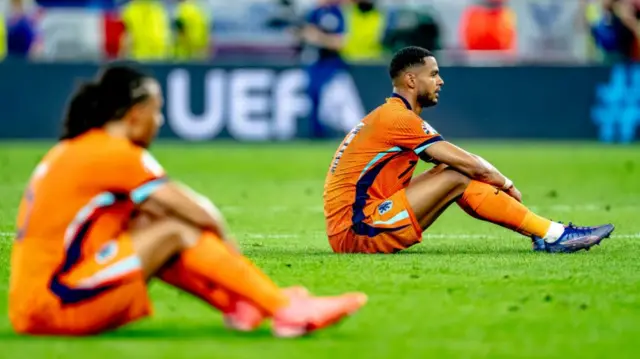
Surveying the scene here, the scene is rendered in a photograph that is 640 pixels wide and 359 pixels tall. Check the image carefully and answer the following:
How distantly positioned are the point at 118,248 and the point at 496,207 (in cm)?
396

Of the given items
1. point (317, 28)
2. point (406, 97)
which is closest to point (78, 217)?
point (406, 97)

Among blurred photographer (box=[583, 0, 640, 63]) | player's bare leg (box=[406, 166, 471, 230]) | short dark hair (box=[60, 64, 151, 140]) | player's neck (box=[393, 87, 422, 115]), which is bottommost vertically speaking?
blurred photographer (box=[583, 0, 640, 63])

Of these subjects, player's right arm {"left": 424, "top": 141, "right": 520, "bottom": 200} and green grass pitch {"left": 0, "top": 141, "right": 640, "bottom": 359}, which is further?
player's right arm {"left": 424, "top": 141, "right": 520, "bottom": 200}

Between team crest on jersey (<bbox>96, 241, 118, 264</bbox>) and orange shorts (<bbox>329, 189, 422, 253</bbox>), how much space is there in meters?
3.65

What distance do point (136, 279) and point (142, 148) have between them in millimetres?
628

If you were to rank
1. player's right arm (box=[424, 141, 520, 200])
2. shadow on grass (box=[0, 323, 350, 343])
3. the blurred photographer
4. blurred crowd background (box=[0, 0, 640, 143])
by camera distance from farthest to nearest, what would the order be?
the blurred photographer → blurred crowd background (box=[0, 0, 640, 143]) → player's right arm (box=[424, 141, 520, 200]) → shadow on grass (box=[0, 323, 350, 343])

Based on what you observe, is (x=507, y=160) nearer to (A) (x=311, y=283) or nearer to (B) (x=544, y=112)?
(B) (x=544, y=112)

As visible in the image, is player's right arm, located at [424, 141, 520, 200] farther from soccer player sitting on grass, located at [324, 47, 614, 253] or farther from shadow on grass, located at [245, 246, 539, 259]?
shadow on grass, located at [245, 246, 539, 259]

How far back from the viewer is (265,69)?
23656mm

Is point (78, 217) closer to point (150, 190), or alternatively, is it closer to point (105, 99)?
point (150, 190)

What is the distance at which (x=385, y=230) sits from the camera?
1011 centimetres

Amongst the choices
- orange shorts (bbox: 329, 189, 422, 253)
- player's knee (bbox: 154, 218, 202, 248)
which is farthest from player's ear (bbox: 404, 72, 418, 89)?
player's knee (bbox: 154, 218, 202, 248)

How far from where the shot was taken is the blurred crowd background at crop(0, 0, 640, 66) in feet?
80.6

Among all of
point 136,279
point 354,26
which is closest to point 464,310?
point 136,279
